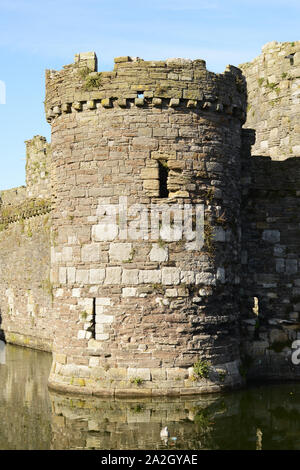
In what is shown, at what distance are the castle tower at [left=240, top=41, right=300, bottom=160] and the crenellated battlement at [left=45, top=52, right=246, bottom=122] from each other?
3.78 metres

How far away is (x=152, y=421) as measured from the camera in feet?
29.7

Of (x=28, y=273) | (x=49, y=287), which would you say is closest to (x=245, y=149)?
(x=49, y=287)

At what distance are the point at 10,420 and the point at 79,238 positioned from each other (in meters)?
3.37

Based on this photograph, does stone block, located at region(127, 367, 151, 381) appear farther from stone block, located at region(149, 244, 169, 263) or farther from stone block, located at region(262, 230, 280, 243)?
stone block, located at region(262, 230, 280, 243)

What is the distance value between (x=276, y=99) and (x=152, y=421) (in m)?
9.23

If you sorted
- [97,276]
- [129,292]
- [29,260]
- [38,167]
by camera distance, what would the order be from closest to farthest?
[129,292] → [97,276] → [29,260] → [38,167]

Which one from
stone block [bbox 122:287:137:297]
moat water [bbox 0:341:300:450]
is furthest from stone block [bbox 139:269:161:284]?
moat water [bbox 0:341:300:450]

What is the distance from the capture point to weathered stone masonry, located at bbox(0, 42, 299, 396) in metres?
10.5

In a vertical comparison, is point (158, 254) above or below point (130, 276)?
above

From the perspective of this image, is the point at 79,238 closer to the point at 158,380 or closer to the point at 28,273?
the point at 158,380

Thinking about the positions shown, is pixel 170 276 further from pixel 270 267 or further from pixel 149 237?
pixel 270 267

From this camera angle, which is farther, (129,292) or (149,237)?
(149,237)

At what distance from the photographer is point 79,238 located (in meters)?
11.0

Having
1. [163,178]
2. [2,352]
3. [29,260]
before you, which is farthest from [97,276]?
[2,352]
